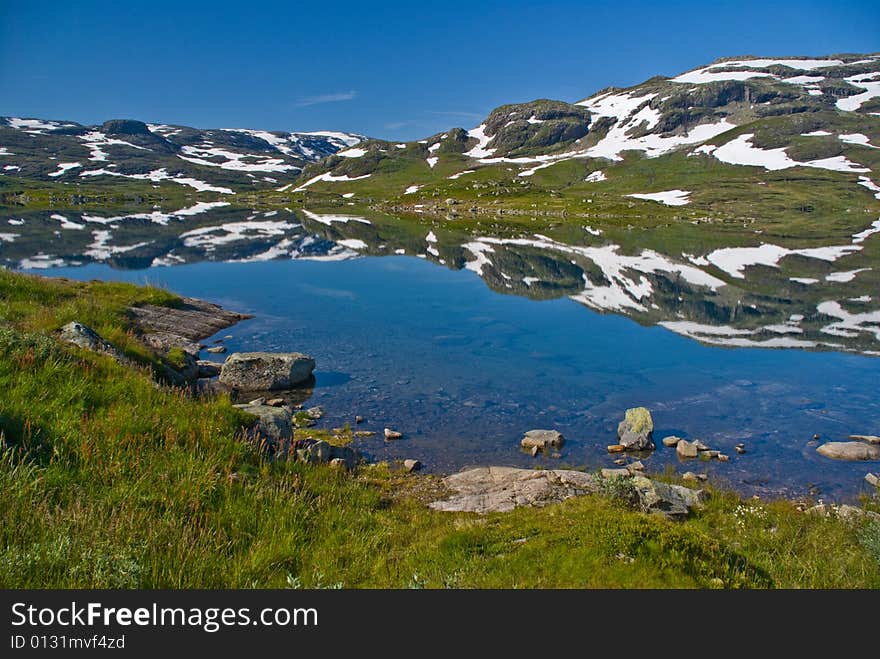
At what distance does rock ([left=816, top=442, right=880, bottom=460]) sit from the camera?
20.3 m

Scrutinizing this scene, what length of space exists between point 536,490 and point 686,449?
26.6 ft

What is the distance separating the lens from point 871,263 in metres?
66.2

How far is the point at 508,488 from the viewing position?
15.9 meters

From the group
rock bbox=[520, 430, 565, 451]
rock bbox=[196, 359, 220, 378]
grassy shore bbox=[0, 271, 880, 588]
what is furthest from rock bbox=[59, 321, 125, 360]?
rock bbox=[520, 430, 565, 451]

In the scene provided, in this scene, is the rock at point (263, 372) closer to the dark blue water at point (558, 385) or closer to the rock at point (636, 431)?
the dark blue water at point (558, 385)

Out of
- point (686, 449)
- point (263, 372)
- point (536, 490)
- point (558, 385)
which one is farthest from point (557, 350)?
point (536, 490)

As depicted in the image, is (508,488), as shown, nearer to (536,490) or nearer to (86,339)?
(536,490)

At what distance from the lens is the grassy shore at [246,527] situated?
7.49 metres

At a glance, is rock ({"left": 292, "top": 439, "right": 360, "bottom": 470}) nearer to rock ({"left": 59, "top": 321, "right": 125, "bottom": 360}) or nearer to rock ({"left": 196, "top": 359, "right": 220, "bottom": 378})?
rock ({"left": 59, "top": 321, "right": 125, "bottom": 360})

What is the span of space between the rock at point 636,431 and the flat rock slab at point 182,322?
73.4 feet

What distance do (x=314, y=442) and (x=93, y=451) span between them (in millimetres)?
7941

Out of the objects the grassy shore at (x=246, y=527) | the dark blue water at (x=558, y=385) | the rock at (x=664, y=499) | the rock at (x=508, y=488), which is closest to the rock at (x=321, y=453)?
the grassy shore at (x=246, y=527)

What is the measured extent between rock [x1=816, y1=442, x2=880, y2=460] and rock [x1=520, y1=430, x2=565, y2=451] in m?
9.34

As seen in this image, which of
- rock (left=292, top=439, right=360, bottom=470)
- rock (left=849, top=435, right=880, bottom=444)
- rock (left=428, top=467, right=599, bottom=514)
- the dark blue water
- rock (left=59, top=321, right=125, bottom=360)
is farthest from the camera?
rock (left=849, top=435, right=880, bottom=444)
